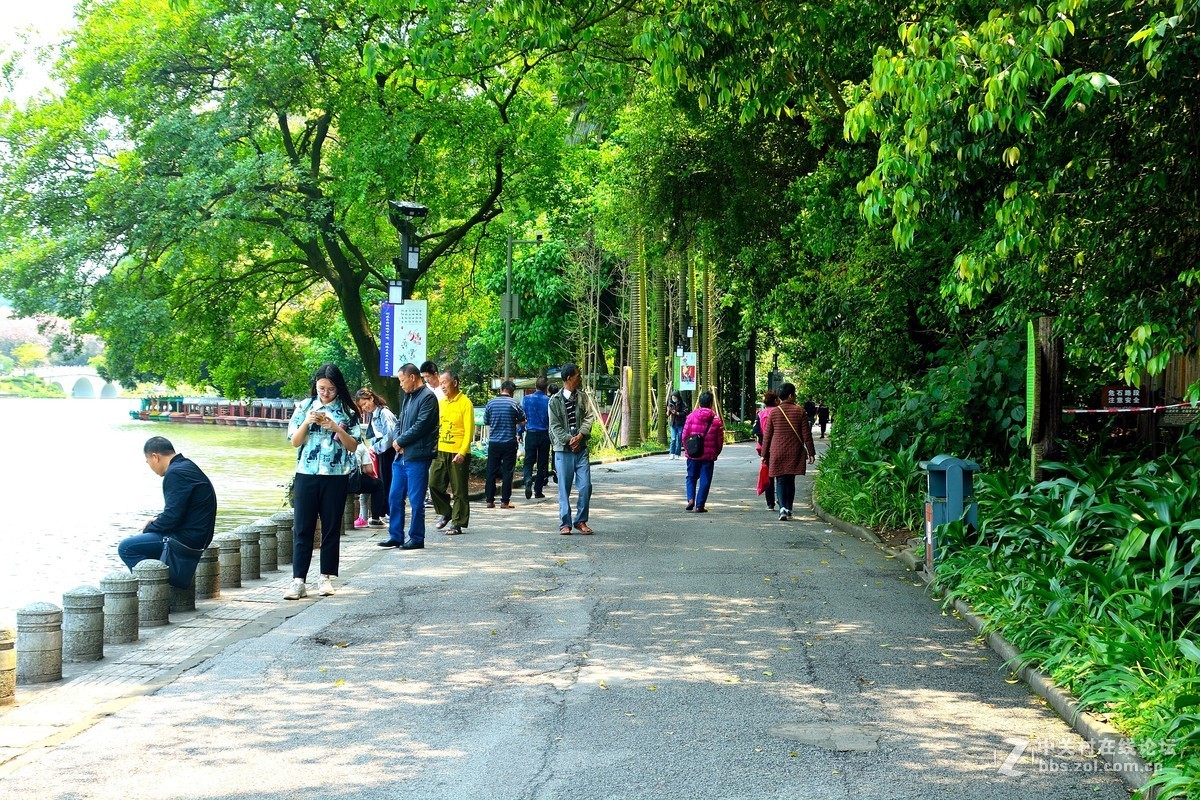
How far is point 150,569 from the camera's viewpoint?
27.9ft

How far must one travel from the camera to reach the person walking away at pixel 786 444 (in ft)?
51.2

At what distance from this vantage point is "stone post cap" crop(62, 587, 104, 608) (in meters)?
7.48

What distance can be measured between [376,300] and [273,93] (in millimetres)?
7594

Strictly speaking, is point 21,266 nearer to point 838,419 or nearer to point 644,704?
point 838,419

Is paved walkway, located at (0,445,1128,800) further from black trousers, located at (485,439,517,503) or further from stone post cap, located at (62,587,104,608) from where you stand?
black trousers, located at (485,439,517,503)

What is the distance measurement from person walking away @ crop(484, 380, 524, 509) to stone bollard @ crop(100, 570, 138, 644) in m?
8.89

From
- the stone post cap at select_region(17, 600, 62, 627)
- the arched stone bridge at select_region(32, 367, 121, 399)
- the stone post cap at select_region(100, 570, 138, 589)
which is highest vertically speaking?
the arched stone bridge at select_region(32, 367, 121, 399)

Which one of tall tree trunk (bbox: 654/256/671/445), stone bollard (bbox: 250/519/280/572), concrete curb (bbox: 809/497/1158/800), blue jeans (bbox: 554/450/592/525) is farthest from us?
tall tree trunk (bbox: 654/256/671/445)

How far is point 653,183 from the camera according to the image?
20.5 metres

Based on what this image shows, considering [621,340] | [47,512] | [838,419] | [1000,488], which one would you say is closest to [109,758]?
[1000,488]

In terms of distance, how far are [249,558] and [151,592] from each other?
2235 millimetres

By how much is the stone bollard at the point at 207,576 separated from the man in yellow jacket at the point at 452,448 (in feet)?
15.0

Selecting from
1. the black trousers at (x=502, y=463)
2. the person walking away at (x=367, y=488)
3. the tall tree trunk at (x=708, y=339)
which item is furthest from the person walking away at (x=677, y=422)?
the person walking away at (x=367, y=488)

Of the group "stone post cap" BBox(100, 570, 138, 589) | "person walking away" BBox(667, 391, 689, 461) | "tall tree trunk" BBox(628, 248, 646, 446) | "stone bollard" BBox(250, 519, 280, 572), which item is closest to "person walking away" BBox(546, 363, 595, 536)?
"stone bollard" BBox(250, 519, 280, 572)
